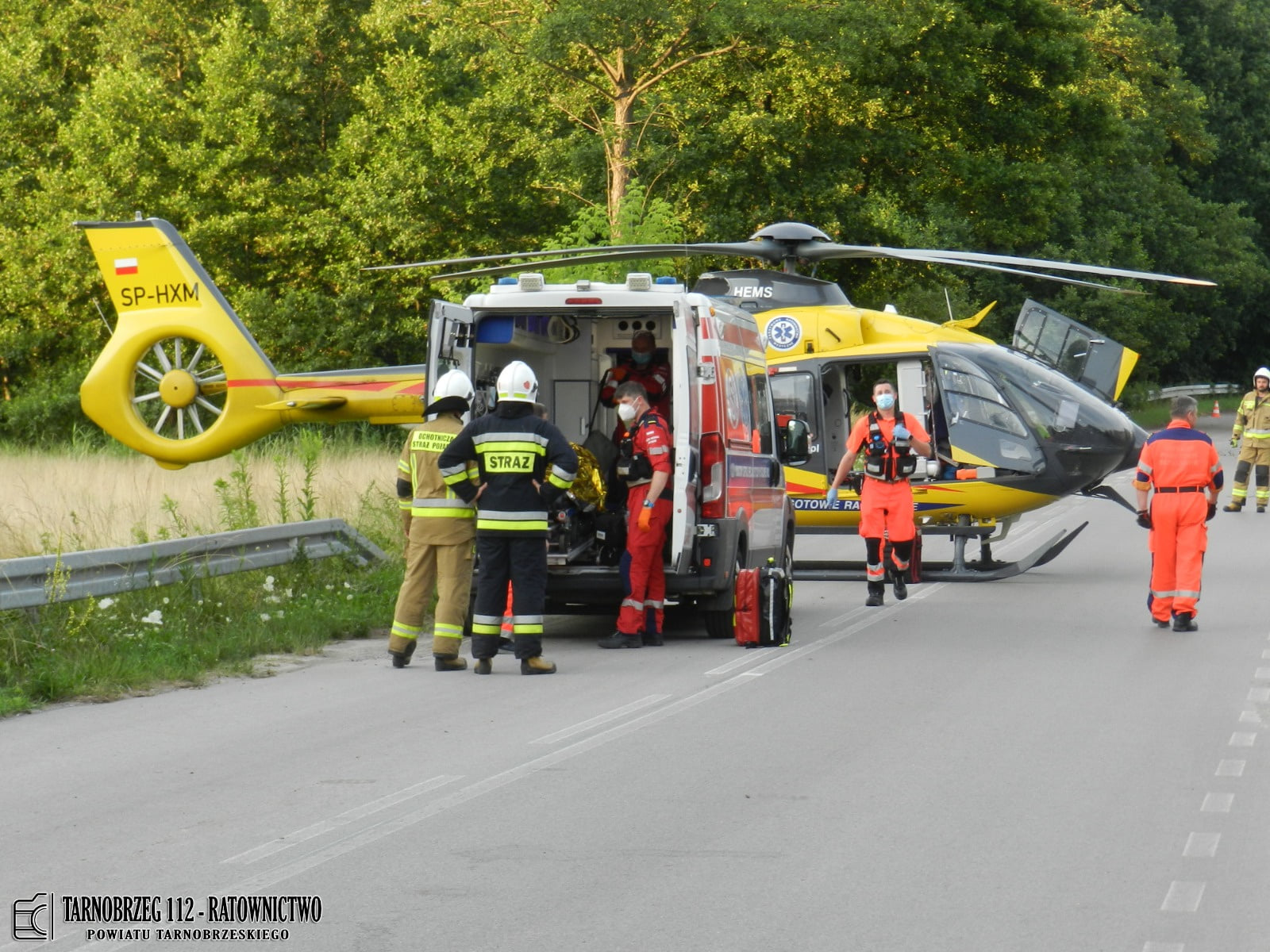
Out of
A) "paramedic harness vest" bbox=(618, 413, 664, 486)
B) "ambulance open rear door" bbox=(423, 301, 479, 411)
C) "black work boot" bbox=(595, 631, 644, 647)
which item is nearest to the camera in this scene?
"ambulance open rear door" bbox=(423, 301, 479, 411)

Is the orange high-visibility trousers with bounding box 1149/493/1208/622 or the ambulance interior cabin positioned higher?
the ambulance interior cabin

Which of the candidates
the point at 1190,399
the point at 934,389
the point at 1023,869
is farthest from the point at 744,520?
the point at 1023,869

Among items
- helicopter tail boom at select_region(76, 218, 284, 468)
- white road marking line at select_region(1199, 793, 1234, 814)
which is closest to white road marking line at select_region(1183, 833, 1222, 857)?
white road marking line at select_region(1199, 793, 1234, 814)

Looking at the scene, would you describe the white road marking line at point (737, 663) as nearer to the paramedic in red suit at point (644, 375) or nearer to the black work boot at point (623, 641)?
the black work boot at point (623, 641)

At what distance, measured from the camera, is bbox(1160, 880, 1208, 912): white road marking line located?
5504 mm

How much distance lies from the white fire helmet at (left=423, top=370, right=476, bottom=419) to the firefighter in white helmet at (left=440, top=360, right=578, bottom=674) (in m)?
0.40

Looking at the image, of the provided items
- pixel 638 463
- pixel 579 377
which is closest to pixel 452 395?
pixel 638 463

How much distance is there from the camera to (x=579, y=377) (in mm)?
14289

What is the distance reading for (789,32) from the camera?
32.6 m

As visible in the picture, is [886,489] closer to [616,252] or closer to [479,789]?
Answer: [616,252]

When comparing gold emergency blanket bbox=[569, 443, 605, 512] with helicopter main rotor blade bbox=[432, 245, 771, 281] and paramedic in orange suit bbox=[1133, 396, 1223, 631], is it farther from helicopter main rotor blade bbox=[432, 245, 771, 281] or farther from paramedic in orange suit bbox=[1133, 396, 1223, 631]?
paramedic in orange suit bbox=[1133, 396, 1223, 631]

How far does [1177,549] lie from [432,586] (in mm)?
5543

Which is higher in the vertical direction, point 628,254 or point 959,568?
point 628,254

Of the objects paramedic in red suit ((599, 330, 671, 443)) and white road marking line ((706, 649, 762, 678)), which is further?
paramedic in red suit ((599, 330, 671, 443))
